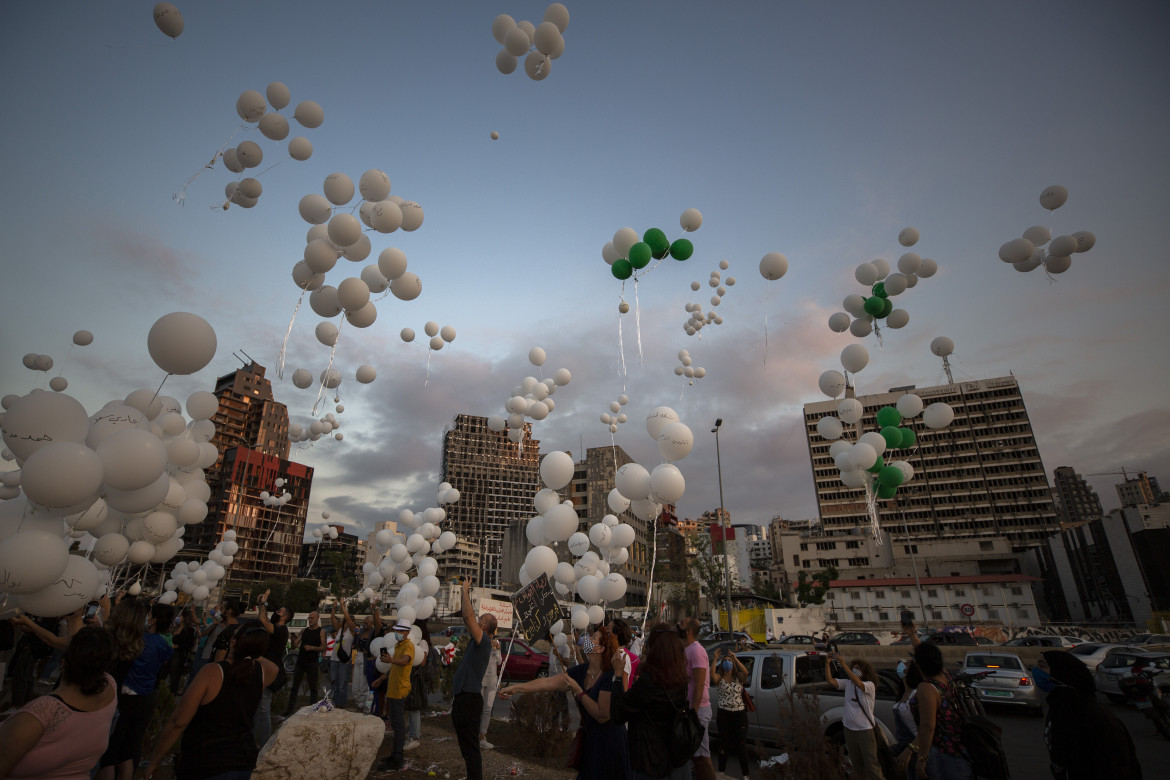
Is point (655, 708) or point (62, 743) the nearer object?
point (62, 743)

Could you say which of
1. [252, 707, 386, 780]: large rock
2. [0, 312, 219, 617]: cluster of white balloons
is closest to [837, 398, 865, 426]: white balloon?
[252, 707, 386, 780]: large rock

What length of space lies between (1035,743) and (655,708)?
916 centimetres

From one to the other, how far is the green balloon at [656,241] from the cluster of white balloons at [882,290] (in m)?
3.33

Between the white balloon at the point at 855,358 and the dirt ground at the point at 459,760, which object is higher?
the white balloon at the point at 855,358

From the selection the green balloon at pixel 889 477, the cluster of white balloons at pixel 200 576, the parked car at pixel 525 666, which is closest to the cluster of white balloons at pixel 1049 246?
the green balloon at pixel 889 477

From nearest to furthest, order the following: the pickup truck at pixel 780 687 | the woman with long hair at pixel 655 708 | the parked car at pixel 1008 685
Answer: the woman with long hair at pixel 655 708
the pickup truck at pixel 780 687
the parked car at pixel 1008 685

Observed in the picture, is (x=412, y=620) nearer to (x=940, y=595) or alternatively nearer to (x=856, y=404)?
(x=856, y=404)

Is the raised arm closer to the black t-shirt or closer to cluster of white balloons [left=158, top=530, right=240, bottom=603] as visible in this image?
the black t-shirt

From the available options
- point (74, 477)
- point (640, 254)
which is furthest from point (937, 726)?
point (640, 254)

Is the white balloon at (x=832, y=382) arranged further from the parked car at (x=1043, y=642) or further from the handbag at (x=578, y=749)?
the parked car at (x=1043, y=642)

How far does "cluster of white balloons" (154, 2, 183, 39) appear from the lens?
21.9 ft

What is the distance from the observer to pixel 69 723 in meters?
2.59

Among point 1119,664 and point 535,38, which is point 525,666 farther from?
point 535,38

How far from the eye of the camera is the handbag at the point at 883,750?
5.12 m
